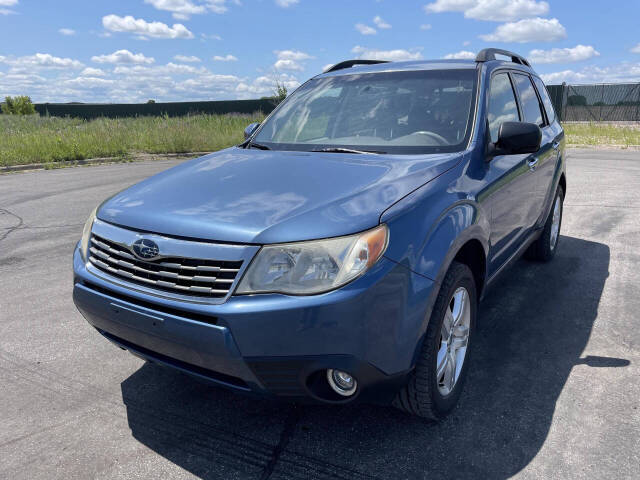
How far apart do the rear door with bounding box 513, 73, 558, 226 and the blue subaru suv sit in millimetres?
858

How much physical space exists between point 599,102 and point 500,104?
3618 centimetres

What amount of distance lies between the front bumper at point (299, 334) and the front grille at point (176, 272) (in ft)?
0.19

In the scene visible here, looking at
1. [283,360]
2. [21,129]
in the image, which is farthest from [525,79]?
[21,129]

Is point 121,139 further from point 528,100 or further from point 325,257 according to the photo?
point 325,257

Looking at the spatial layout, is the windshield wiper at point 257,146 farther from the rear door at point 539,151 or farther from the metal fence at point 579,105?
the metal fence at point 579,105

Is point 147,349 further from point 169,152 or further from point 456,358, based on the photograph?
point 169,152

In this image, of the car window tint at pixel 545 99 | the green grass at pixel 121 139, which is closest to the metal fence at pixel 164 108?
the green grass at pixel 121 139

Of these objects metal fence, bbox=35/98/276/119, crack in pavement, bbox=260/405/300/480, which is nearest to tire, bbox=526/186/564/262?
crack in pavement, bbox=260/405/300/480

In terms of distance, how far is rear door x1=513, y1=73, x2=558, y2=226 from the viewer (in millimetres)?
4074

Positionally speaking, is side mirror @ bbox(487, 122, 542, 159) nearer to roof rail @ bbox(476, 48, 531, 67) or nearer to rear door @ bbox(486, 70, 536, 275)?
rear door @ bbox(486, 70, 536, 275)

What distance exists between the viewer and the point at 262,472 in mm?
2299

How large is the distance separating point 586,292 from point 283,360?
338 centimetres

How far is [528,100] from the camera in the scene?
4363 millimetres

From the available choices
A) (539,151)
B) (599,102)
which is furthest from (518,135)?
(599,102)
